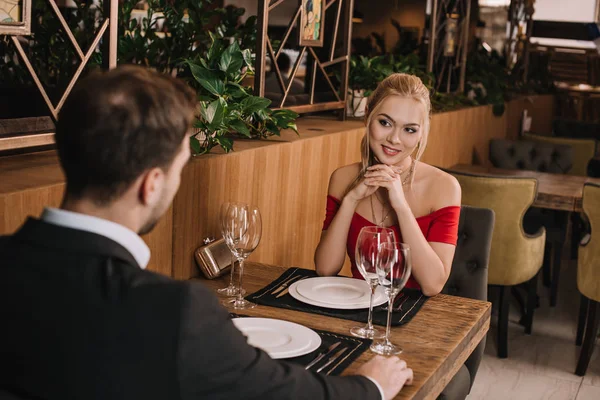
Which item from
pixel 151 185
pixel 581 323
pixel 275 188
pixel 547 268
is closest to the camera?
pixel 151 185

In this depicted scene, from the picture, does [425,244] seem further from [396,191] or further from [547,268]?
[547,268]

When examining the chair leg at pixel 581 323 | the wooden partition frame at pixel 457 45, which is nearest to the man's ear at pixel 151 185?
the chair leg at pixel 581 323

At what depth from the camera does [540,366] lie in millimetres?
4082

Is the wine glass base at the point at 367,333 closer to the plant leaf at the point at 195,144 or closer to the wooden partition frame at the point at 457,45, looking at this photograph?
the plant leaf at the point at 195,144

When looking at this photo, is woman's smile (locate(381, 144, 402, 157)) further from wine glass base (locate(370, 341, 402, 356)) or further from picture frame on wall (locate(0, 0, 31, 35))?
picture frame on wall (locate(0, 0, 31, 35))

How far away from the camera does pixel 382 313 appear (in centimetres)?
206

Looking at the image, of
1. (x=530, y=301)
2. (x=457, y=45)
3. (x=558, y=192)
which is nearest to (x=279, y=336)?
(x=530, y=301)

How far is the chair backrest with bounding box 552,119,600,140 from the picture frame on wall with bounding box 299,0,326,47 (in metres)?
4.65

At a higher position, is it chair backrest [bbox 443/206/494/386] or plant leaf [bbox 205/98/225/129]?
plant leaf [bbox 205/98/225/129]

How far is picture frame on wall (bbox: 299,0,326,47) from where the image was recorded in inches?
139

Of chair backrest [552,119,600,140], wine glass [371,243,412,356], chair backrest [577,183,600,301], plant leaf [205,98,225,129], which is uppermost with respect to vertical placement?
plant leaf [205,98,225,129]

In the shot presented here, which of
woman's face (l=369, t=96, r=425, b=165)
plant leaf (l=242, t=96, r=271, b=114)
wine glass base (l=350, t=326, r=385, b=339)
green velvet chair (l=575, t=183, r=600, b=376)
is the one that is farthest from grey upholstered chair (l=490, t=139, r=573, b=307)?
wine glass base (l=350, t=326, r=385, b=339)

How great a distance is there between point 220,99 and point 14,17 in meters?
0.71

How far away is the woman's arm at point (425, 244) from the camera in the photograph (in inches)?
92.7
